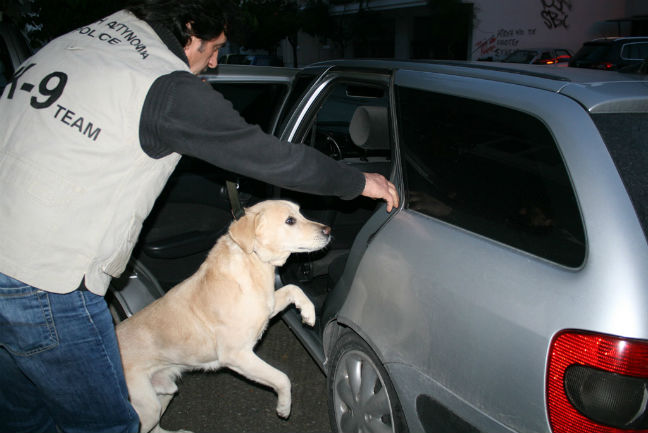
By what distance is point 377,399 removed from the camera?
2.21 m

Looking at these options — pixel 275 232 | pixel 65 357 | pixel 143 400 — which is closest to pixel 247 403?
pixel 143 400

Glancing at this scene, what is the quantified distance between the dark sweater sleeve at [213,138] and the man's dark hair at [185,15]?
262 millimetres

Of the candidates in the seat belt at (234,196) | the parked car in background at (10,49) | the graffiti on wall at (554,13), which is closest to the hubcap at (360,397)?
the seat belt at (234,196)

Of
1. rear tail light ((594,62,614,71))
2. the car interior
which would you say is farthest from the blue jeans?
rear tail light ((594,62,614,71))

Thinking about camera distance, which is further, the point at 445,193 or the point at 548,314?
the point at 445,193

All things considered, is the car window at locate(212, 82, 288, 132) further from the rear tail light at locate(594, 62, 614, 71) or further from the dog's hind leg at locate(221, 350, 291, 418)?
the rear tail light at locate(594, 62, 614, 71)

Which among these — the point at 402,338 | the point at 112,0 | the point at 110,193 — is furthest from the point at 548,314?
the point at 112,0

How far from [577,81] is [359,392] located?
1.61 m

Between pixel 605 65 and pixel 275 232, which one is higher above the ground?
pixel 275 232

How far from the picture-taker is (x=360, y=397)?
2346mm

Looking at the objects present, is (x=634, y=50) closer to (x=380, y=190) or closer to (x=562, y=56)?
(x=562, y=56)

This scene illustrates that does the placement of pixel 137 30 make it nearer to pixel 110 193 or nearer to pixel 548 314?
pixel 110 193

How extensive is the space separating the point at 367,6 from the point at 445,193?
33.4 meters

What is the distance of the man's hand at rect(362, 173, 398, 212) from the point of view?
82.3 inches
